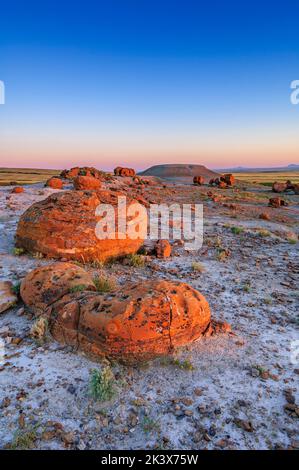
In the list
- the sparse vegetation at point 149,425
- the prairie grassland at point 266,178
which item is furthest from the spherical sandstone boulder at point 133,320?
the prairie grassland at point 266,178

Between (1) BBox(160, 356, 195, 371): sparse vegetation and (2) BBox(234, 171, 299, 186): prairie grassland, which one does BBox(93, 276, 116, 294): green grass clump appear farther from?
(2) BBox(234, 171, 299, 186): prairie grassland

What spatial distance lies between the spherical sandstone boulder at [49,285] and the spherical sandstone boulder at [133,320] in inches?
14.6

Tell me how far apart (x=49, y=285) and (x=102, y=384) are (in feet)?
7.39

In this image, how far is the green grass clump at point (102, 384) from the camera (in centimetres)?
344

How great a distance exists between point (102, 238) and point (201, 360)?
176 inches

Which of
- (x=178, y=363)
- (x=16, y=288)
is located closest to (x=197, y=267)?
(x=178, y=363)

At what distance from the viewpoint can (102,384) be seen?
3.49 m

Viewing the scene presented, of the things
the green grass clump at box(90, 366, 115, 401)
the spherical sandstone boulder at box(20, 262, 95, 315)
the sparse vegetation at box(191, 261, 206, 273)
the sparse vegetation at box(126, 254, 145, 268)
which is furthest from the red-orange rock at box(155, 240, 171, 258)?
the green grass clump at box(90, 366, 115, 401)

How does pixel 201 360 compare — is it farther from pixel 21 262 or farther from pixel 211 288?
pixel 21 262

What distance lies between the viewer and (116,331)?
3.95 meters

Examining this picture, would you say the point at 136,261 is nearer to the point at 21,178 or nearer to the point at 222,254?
the point at 222,254

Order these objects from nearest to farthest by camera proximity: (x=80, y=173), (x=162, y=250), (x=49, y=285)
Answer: (x=49, y=285) < (x=162, y=250) < (x=80, y=173)

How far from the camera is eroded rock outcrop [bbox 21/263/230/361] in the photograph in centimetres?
398
